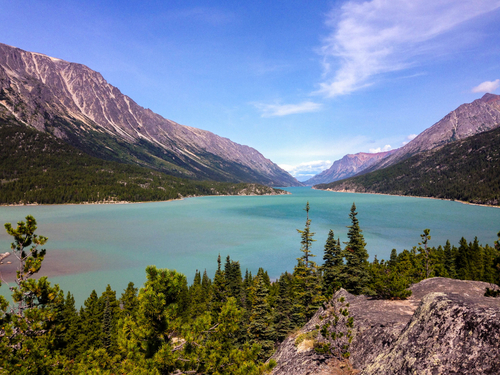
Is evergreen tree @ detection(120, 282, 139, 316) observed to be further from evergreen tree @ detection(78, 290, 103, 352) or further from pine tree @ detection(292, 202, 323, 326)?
pine tree @ detection(292, 202, 323, 326)

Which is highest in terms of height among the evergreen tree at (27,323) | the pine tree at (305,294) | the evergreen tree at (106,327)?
the evergreen tree at (27,323)

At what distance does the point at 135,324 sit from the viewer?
39.6 ft

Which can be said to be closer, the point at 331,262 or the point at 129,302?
the point at 331,262

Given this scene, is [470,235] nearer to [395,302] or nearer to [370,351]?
[395,302]

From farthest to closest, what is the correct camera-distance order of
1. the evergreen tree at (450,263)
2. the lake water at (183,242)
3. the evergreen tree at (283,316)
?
the lake water at (183,242) → the evergreen tree at (450,263) → the evergreen tree at (283,316)

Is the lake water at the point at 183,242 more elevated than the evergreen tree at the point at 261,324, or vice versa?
the evergreen tree at the point at 261,324

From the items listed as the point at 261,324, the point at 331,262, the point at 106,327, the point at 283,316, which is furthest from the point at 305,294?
the point at 106,327

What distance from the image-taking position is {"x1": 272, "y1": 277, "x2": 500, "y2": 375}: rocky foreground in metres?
5.37

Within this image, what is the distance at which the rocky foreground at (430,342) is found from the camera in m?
5.37

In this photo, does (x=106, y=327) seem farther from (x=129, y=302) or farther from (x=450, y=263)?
(x=450, y=263)

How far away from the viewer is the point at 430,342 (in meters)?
6.42

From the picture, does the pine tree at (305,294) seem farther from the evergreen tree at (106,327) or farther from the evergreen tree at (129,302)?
the evergreen tree at (106,327)

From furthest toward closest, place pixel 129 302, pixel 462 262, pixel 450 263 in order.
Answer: pixel 462 262 → pixel 450 263 → pixel 129 302

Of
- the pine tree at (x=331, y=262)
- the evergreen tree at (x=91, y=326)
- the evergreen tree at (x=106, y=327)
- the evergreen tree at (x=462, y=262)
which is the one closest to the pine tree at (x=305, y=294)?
the pine tree at (x=331, y=262)
